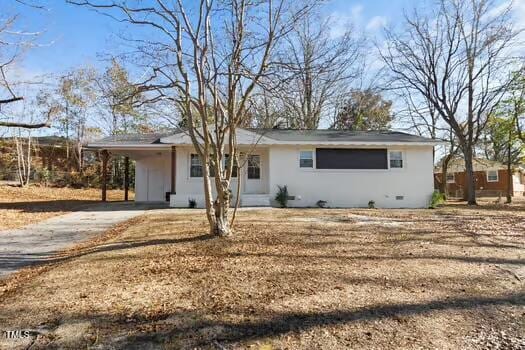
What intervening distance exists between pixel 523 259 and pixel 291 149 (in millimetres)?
10679

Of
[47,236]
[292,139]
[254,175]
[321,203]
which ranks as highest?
[292,139]

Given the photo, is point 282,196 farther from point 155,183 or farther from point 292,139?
point 155,183

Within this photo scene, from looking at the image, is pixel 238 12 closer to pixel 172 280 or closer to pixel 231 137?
pixel 231 137

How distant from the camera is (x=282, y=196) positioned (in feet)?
49.5

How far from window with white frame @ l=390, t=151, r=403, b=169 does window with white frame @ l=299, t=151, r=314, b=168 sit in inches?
141

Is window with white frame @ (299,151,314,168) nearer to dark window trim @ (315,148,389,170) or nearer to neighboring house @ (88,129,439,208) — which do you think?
neighboring house @ (88,129,439,208)

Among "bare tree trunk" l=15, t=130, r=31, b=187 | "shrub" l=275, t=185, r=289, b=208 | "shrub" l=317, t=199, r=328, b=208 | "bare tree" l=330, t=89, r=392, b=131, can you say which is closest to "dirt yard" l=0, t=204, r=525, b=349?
"shrub" l=275, t=185, r=289, b=208

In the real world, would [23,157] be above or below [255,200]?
above

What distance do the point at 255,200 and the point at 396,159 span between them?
21.6 ft

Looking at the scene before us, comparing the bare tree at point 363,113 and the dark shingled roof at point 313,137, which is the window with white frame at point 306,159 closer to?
the dark shingled roof at point 313,137

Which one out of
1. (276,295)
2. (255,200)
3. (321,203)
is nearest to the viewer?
(276,295)

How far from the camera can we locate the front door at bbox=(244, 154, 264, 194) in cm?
1597

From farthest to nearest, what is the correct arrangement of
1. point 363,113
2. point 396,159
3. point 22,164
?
point 363,113, point 22,164, point 396,159

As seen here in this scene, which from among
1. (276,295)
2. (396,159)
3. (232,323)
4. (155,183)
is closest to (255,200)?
(155,183)
